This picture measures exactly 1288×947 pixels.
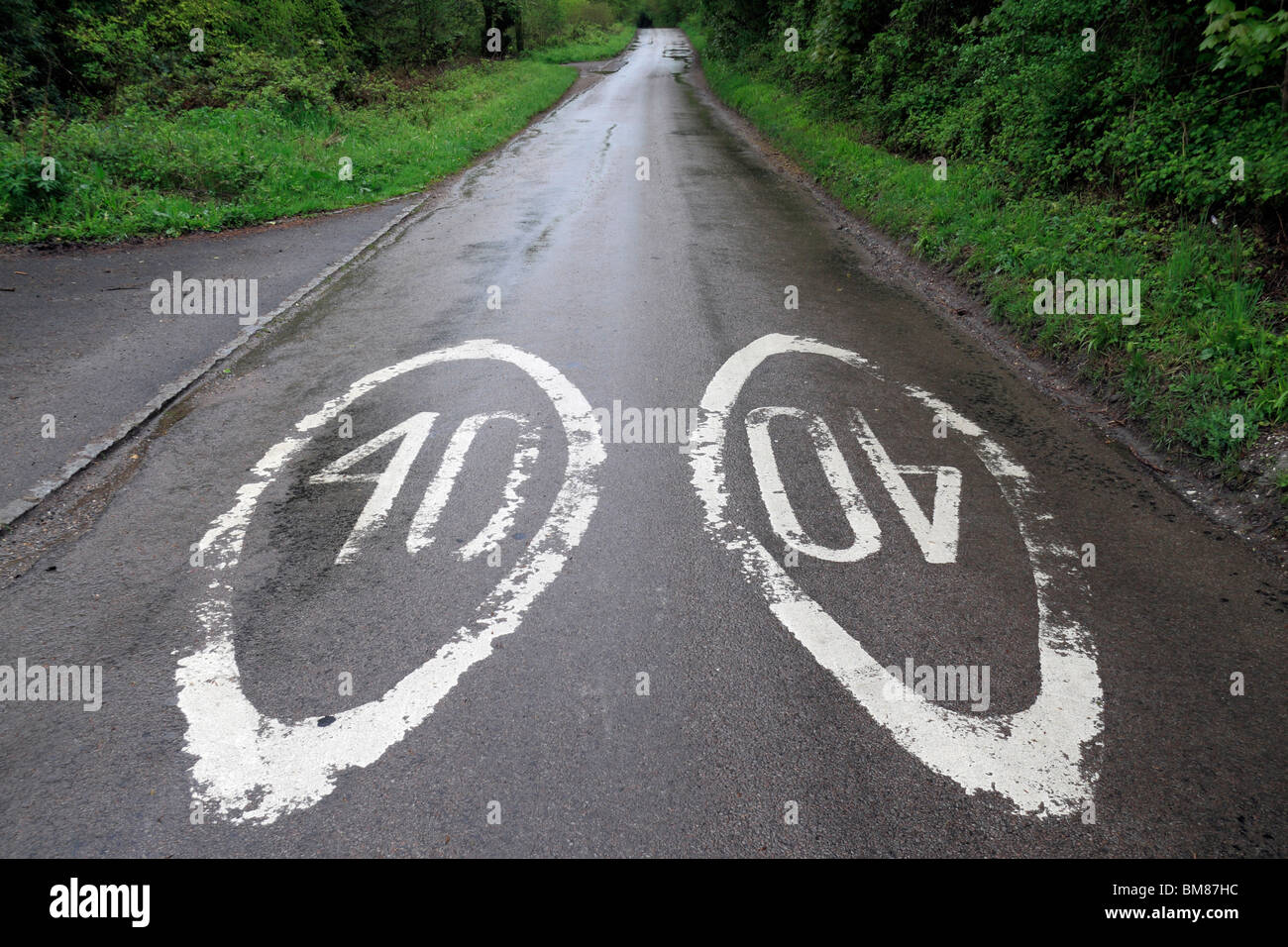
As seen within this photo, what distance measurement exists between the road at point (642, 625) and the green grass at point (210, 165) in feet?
18.2

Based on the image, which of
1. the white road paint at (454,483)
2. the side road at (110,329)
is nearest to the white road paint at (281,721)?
the white road paint at (454,483)

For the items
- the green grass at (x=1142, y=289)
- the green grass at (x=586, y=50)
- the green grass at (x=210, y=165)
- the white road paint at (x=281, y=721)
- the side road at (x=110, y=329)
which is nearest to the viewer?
the white road paint at (x=281, y=721)

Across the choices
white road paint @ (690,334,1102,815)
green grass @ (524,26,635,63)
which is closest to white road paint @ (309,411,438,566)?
white road paint @ (690,334,1102,815)

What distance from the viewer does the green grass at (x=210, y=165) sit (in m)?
10.2

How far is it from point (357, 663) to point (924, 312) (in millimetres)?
6634

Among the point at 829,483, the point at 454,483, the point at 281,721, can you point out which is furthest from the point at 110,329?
the point at 829,483

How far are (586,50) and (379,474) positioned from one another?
52458 mm

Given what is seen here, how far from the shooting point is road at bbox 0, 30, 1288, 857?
2.76m

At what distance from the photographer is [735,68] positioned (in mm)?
29875

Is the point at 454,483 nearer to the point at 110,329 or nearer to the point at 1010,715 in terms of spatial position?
the point at 1010,715

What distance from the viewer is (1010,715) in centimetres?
320

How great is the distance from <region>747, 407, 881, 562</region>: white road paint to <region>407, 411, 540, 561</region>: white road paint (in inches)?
59.0

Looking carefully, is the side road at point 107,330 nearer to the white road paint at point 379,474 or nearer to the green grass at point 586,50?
the white road paint at point 379,474

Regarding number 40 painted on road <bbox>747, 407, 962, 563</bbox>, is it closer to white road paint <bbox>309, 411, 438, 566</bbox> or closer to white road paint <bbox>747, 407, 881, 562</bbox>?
white road paint <bbox>747, 407, 881, 562</bbox>
